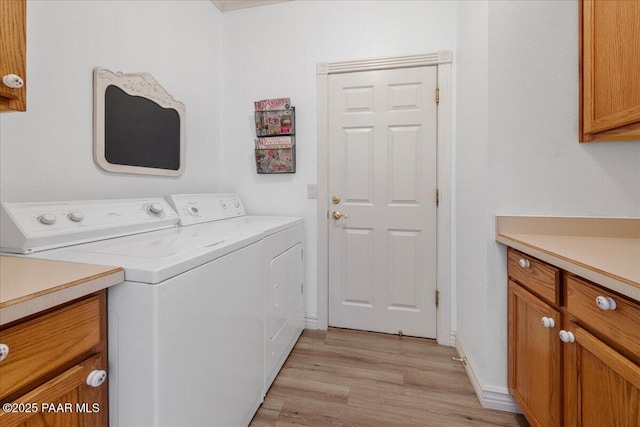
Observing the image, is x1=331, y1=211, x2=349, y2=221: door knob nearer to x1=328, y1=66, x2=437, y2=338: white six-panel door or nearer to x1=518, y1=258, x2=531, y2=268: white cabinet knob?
x1=328, y1=66, x2=437, y2=338: white six-panel door

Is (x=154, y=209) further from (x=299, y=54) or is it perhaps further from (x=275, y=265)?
(x=299, y=54)

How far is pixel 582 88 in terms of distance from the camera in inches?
54.0

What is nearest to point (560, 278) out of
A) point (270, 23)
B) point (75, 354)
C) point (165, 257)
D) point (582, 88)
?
point (582, 88)

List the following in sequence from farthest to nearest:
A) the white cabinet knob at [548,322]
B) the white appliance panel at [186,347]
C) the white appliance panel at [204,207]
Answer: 1. the white appliance panel at [204,207]
2. the white cabinet knob at [548,322]
3. the white appliance panel at [186,347]

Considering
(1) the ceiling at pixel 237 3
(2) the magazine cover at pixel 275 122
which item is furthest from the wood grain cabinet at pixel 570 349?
(1) the ceiling at pixel 237 3

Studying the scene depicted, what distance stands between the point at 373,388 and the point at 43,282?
1.59 metres

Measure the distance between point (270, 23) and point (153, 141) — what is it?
1.41m

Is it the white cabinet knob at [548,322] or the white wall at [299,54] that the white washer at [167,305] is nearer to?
the white wall at [299,54]

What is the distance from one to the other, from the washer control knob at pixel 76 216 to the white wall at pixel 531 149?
5.99ft

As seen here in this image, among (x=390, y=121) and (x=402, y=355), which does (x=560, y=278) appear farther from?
(x=390, y=121)

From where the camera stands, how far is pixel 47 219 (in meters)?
1.10

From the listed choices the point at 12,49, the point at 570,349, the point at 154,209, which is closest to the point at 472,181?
the point at 570,349

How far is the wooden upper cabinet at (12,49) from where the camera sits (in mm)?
847

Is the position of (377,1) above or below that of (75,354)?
above
